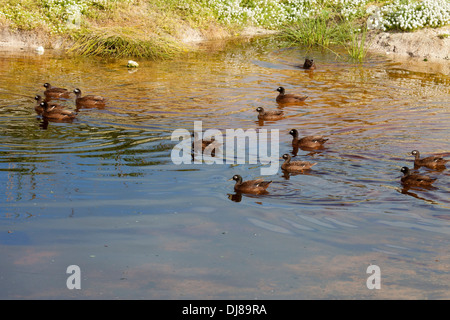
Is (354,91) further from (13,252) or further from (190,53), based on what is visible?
(13,252)

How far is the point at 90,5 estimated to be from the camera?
22719mm

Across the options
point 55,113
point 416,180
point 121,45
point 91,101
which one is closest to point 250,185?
point 416,180

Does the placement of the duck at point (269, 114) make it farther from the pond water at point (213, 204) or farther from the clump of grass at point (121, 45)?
the clump of grass at point (121, 45)

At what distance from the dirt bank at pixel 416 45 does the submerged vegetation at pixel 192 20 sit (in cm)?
33

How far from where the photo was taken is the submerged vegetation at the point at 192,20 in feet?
69.4

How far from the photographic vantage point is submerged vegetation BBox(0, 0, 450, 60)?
69.4ft

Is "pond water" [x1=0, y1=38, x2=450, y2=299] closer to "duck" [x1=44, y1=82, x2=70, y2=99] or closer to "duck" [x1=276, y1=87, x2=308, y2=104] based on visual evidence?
"duck" [x1=276, y1=87, x2=308, y2=104]

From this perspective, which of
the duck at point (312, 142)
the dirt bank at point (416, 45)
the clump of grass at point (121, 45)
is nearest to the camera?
the duck at point (312, 142)

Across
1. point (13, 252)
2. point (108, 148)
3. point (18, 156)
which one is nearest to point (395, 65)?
point (108, 148)

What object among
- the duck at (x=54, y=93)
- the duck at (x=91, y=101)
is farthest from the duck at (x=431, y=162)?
the duck at (x=54, y=93)

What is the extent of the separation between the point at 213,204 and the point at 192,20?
17091mm

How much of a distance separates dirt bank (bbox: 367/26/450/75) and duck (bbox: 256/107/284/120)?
9195 millimetres

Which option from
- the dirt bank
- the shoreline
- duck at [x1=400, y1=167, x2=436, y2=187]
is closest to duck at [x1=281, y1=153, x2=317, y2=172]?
duck at [x1=400, y1=167, x2=436, y2=187]

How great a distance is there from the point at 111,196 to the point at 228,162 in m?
2.66
